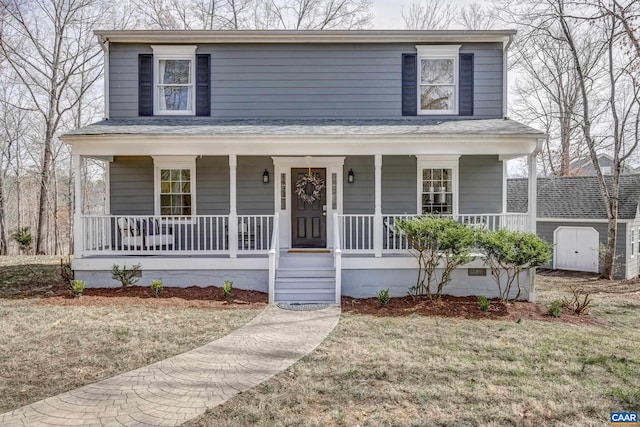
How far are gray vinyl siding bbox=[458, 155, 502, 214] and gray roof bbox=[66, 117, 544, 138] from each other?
1104 mm

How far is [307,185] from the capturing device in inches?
400

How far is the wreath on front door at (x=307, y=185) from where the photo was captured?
10.1 metres

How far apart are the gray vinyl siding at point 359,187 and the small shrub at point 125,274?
5148 mm

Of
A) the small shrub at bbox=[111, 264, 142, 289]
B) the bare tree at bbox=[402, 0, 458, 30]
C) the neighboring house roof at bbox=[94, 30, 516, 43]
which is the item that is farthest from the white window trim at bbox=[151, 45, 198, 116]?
the bare tree at bbox=[402, 0, 458, 30]

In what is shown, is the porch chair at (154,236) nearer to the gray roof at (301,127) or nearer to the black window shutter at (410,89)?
the gray roof at (301,127)

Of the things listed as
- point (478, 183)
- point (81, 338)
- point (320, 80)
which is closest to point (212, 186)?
point (320, 80)

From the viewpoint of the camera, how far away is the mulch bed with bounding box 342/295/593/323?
279 inches

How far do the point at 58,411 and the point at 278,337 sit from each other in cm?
284

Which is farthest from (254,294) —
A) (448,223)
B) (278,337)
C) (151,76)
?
(151,76)

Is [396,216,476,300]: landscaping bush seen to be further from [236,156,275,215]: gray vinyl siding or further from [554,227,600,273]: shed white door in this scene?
[554,227,600,273]: shed white door

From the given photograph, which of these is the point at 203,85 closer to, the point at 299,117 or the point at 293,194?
the point at 299,117

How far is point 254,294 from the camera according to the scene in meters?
8.30

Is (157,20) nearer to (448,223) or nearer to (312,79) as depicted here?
(312,79)

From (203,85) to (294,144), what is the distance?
12.3 ft
